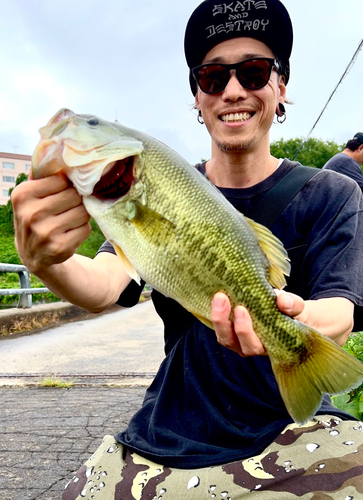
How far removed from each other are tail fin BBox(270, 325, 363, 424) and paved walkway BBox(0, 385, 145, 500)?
173 centimetres

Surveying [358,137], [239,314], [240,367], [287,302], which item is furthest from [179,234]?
[358,137]

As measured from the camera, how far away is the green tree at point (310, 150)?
47.1m

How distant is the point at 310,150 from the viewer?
157ft

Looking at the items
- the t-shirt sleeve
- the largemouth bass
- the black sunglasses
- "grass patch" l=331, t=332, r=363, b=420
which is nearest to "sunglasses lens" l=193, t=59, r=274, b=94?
the black sunglasses

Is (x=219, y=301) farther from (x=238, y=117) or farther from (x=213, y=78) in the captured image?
(x=213, y=78)

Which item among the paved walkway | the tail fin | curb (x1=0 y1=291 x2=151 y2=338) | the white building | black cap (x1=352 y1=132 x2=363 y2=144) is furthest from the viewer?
the white building

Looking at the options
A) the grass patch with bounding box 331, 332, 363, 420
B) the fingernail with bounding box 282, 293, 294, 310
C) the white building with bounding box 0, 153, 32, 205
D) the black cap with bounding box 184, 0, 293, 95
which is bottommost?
the white building with bounding box 0, 153, 32, 205

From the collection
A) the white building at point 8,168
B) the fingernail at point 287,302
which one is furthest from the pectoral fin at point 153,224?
the white building at point 8,168

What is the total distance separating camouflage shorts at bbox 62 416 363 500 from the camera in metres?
2.01

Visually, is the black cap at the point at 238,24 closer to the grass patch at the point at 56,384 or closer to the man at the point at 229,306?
the man at the point at 229,306

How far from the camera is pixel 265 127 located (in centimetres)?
292

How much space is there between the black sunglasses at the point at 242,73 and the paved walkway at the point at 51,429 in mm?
2604

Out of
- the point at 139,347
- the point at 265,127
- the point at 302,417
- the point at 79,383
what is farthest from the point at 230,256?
the point at 139,347

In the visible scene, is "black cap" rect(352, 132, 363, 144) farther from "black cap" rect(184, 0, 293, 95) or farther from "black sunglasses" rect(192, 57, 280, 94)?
"black sunglasses" rect(192, 57, 280, 94)
